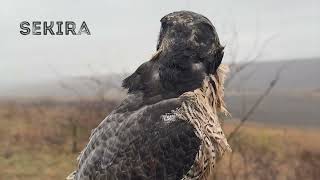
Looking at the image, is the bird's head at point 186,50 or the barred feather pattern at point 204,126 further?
the bird's head at point 186,50

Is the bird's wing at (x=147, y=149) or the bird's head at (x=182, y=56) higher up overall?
the bird's head at (x=182, y=56)

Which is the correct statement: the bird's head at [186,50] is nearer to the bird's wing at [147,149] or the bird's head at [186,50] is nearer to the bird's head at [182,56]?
the bird's head at [182,56]

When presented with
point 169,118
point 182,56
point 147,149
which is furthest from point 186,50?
point 147,149

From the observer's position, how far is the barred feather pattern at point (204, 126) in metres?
3.70

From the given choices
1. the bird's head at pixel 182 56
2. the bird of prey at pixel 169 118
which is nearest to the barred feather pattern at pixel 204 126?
the bird of prey at pixel 169 118

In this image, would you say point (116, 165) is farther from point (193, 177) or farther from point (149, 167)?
point (193, 177)

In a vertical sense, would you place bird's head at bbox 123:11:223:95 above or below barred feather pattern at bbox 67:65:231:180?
above

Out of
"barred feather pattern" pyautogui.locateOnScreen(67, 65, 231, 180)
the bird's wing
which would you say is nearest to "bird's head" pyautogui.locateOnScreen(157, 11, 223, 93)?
"barred feather pattern" pyautogui.locateOnScreen(67, 65, 231, 180)

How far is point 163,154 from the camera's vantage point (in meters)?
3.63

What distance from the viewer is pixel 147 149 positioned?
3.63 meters

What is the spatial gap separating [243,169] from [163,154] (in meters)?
7.11

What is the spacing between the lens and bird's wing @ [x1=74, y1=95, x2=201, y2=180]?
3619mm

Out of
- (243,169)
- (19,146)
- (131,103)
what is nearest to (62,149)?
(19,146)

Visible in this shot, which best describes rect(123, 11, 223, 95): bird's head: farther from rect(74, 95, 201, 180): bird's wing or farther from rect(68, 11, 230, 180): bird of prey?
rect(74, 95, 201, 180): bird's wing
